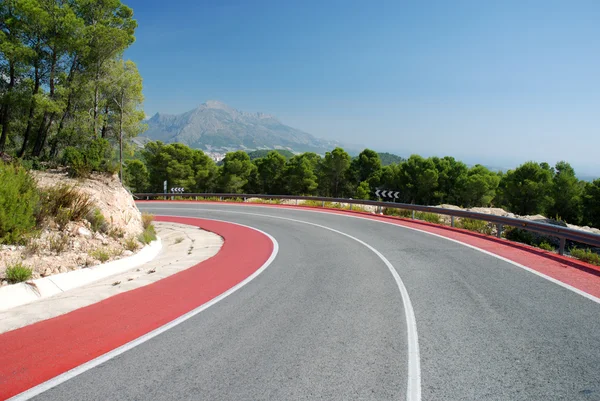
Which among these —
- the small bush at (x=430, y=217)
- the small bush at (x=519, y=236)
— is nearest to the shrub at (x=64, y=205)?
the small bush at (x=430, y=217)

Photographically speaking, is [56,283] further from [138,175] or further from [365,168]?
[138,175]

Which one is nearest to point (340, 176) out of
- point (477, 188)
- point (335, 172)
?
point (335, 172)

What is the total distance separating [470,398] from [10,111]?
81.5 feet

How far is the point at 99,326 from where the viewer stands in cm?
479

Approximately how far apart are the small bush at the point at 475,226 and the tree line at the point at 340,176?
38848 millimetres

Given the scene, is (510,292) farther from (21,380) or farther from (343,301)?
(21,380)

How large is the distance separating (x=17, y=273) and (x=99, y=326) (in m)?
2.48

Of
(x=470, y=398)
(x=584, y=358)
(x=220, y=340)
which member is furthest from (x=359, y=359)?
(x=584, y=358)

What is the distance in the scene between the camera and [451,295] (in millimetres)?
5934

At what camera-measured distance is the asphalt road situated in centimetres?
321

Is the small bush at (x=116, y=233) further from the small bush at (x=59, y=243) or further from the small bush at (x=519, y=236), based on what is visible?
the small bush at (x=519, y=236)

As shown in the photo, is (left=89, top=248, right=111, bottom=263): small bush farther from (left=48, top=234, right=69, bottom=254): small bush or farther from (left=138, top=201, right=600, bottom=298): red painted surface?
(left=138, top=201, right=600, bottom=298): red painted surface

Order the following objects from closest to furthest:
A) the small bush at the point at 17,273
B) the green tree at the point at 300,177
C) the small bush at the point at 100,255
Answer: the small bush at the point at 17,273 < the small bush at the point at 100,255 < the green tree at the point at 300,177

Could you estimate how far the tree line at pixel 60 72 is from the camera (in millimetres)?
16891
